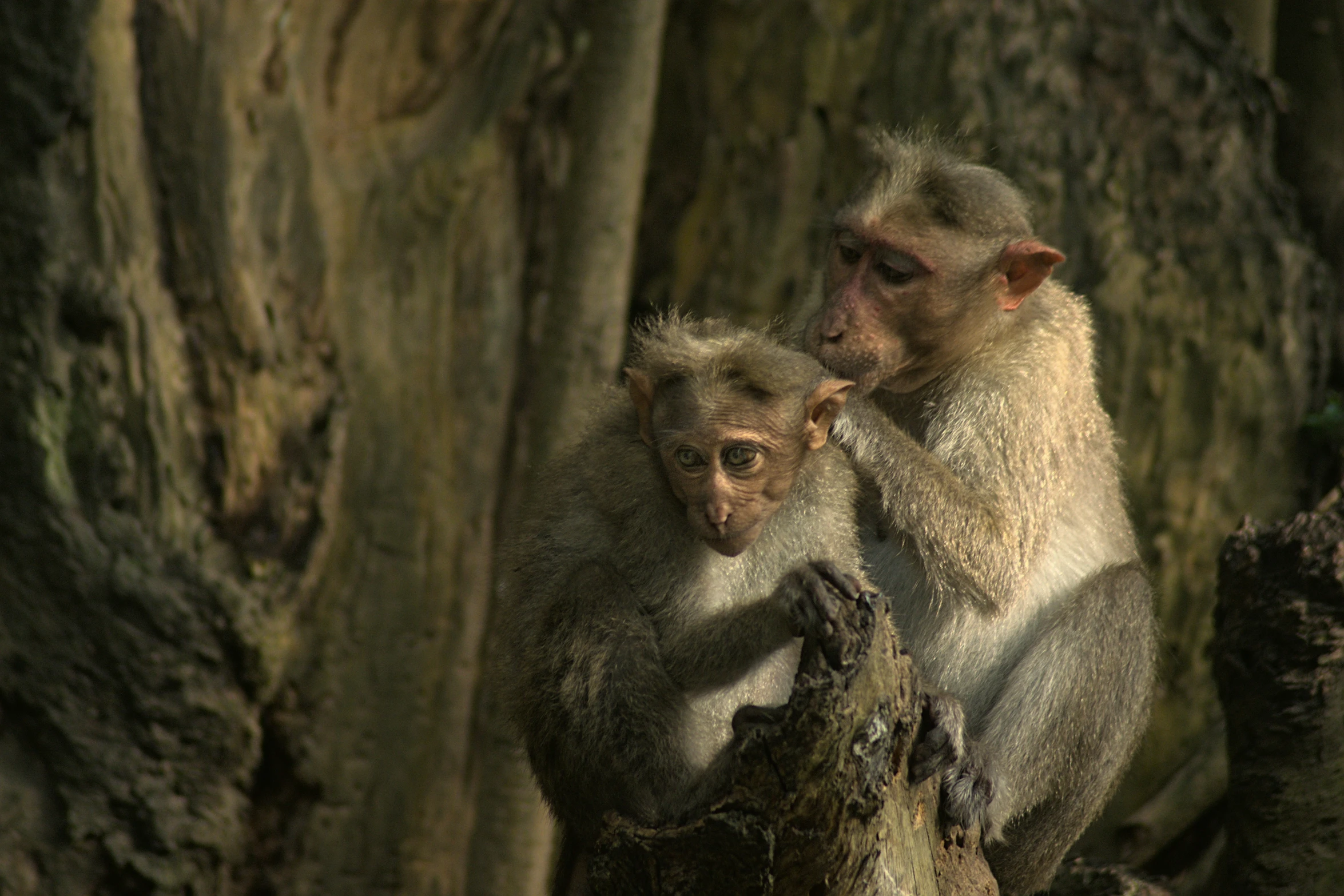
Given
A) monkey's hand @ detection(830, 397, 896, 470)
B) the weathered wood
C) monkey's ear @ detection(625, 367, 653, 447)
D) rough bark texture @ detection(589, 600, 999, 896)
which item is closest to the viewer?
rough bark texture @ detection(589, 600, 999, 896)

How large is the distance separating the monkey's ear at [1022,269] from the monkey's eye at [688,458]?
61.7 inches

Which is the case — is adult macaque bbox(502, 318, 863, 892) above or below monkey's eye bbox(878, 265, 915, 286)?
below

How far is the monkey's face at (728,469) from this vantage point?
13.7 ft

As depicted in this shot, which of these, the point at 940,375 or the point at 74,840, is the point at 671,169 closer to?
the point at 940,375

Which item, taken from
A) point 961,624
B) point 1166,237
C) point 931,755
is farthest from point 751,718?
point 1166,237

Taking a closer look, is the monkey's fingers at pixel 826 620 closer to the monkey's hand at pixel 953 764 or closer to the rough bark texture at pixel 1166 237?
the monkey's hand at pixel 953 764

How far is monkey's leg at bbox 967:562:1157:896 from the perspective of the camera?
4.84 meters

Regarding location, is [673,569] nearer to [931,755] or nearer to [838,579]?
[838,579]

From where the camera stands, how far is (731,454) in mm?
4227

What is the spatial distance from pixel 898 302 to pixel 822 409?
2.49 ft

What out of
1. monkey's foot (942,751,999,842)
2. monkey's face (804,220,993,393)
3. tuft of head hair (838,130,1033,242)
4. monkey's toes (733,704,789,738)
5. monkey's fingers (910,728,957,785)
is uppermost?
tuft of head hair (838,130,1033,242)

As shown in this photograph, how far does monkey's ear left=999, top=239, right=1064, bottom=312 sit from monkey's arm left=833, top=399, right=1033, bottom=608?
70 cm

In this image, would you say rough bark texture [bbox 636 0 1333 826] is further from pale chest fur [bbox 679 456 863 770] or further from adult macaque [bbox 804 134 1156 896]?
pale chest fur [bbox 679 456 863 770]

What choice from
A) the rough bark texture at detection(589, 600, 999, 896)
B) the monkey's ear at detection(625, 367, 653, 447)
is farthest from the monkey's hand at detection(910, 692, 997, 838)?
the monkey's ear at detection(625, 367, 653, 447)
